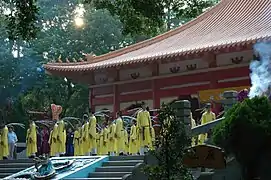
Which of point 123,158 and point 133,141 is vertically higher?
point 133,141

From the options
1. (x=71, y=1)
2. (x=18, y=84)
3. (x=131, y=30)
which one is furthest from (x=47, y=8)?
(x=131, y=30)

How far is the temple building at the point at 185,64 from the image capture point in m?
A: 13.9

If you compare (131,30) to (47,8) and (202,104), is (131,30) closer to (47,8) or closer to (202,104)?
(202,104)

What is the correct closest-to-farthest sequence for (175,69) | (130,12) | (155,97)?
(130,12) → (175,69) → (155,97)

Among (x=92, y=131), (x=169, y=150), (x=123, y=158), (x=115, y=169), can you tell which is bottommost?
(x=115, y=169)

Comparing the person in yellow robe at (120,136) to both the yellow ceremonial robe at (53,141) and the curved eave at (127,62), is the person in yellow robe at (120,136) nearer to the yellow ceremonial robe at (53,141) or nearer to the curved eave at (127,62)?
the yellow ceremonial robe at (53,141)

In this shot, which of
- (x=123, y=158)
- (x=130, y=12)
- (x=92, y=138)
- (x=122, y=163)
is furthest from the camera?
(x=92, y=138)

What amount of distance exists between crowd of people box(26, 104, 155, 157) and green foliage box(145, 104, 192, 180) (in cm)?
594

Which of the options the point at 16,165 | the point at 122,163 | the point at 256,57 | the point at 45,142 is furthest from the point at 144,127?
the point at 45,142

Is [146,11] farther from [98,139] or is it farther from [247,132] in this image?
[98,139]

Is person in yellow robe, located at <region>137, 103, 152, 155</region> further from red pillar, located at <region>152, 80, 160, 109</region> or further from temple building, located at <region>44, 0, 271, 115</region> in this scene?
red pillar, located at <region>152, 80, 160, 109</region>

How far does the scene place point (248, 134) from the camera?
589 centimetres

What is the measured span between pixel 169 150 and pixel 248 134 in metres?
0.93

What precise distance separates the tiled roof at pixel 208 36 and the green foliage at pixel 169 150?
22.5 feet
